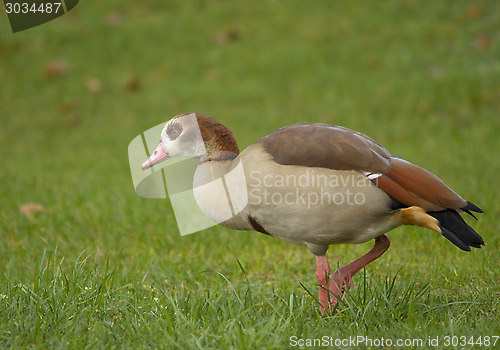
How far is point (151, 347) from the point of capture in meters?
2.48

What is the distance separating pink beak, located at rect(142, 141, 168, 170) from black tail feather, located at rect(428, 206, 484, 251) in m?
1.36

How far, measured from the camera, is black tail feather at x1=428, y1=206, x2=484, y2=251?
2.58 m

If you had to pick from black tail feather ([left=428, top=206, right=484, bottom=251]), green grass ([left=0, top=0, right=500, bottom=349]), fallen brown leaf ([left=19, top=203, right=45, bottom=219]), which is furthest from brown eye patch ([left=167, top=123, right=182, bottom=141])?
fallen brown leaf ([left=19, top=203, right=45, bottom=219])

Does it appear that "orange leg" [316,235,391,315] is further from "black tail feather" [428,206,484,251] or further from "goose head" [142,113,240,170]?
"goose head" [142,113,240,170]

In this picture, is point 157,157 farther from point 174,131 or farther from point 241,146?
point 241,146

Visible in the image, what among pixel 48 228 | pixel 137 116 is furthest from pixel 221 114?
pixel 48 228

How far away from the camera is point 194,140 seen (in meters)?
2.97

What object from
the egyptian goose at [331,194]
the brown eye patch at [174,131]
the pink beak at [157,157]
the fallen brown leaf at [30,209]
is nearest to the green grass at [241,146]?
the fallen brown leaf at [30,209]

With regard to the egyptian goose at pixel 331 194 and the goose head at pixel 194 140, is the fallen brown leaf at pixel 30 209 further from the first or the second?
the egyptian goose at pixel 331 194

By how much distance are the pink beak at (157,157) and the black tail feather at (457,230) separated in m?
1.36

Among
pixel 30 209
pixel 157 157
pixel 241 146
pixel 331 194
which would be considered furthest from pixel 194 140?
pixel 241 146

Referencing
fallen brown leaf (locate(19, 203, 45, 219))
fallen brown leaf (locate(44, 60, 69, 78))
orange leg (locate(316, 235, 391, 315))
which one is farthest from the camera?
fallen brown leaf (locate(44, 60, 69, 78))

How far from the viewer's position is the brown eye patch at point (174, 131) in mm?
2961

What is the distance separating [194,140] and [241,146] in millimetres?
3670
